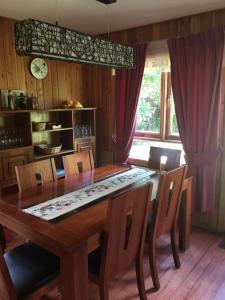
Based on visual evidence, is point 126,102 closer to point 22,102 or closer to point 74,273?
point 22,102

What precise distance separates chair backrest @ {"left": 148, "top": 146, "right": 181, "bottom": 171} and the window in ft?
1.32

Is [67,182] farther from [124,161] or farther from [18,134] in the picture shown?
Result: [124,161]

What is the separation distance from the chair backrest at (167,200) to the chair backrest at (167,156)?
2.33 ft

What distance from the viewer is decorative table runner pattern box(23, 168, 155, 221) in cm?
183

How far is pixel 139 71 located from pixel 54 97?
1.20 meters

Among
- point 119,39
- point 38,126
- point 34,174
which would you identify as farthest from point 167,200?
point 119,39

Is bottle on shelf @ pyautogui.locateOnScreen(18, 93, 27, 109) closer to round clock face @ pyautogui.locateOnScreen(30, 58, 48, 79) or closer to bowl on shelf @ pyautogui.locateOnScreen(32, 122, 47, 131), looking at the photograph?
bowl on shelf @ pyautogui.locateOnScreen(32, 122, 47, 131)

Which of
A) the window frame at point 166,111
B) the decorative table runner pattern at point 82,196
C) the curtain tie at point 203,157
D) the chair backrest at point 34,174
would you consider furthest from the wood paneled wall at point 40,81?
the curtain tie at point 203,157

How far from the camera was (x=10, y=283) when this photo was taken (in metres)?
1.44

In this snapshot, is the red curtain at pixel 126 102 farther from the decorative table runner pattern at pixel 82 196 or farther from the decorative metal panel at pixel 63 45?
the decorative metal panel at pixel 63 45

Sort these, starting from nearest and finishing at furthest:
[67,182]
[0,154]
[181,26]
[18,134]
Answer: [67,182], [0,154], [181,26], [18,134]

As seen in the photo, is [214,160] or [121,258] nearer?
[121,258]

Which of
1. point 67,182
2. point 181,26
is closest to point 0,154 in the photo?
point 67,182

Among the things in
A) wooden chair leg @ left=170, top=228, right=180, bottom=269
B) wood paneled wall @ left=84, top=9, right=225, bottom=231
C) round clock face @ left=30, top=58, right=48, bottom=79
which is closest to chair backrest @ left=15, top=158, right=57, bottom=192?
wooden chair leg @ left=170, top=228, right=180, bottom=269
